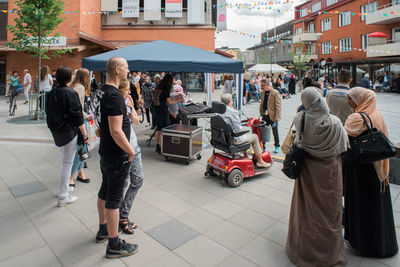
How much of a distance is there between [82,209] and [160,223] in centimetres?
116

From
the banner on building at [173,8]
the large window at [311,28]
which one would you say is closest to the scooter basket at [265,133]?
the banner on building at [173,8]

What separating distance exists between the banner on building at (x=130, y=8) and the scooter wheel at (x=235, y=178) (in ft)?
72.2

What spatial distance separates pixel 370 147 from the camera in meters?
2.89

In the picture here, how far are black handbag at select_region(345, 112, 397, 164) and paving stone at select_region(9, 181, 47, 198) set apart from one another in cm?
446

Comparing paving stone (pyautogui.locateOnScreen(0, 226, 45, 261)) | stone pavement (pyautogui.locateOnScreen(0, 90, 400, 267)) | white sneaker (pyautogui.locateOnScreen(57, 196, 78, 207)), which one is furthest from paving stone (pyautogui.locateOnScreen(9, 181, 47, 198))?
paving stone (pyautogui.locateOnScreen(0, 226, 45, 261))

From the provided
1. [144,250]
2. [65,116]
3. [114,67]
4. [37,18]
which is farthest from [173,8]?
[144,250]

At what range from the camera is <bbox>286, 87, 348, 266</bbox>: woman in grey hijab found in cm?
271

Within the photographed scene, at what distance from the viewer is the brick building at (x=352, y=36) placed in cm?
2608

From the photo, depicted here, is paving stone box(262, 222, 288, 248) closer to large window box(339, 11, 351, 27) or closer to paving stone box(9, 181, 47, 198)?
paving stone box(9, 181, 47, 198)

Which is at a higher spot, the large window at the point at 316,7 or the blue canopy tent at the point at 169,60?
the large window at the point at 316,7

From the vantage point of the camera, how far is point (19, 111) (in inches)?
546

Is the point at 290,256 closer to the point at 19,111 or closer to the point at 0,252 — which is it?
the point at 0,252

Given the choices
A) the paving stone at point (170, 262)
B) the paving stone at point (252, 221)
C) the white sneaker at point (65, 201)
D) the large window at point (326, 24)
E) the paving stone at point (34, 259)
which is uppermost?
the large window at point (326, 24)

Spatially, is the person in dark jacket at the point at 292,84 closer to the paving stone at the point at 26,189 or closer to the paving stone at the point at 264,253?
the paving stone at the point at 26,189
